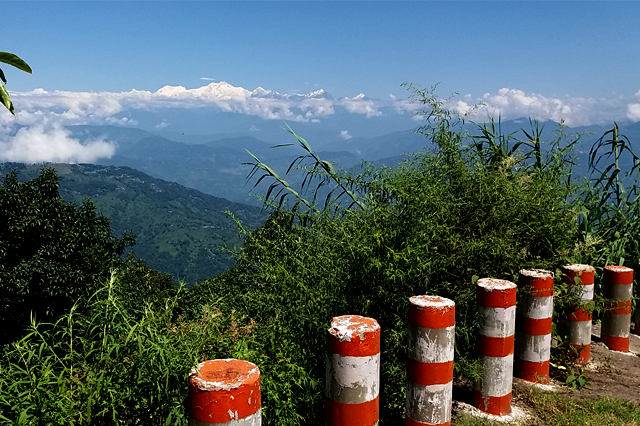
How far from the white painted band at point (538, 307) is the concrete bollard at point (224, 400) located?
2969 millimetres

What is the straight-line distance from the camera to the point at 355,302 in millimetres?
3867

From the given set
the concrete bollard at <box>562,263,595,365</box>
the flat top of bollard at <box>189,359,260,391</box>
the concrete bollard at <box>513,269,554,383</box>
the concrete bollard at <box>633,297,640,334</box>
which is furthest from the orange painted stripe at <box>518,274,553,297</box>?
the concrete bollard at <box>633,297,640,334</box>

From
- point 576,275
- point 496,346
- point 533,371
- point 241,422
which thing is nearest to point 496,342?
point 496,346

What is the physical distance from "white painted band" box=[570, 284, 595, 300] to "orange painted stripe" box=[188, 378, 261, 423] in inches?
158

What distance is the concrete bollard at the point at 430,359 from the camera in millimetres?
3232

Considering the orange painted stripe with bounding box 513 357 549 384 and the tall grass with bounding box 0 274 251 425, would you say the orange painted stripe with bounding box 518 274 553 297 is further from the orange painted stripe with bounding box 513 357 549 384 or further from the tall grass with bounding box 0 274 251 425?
the tall grass with bounding box 0 274 251 425

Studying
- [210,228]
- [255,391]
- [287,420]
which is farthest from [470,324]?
[210,228]

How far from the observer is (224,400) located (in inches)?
88.3

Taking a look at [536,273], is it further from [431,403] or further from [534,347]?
[431,403]

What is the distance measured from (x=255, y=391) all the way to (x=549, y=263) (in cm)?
364

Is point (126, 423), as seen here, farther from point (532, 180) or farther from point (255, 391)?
point (532, 180)

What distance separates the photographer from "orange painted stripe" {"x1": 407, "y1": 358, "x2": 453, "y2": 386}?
3.25 meters

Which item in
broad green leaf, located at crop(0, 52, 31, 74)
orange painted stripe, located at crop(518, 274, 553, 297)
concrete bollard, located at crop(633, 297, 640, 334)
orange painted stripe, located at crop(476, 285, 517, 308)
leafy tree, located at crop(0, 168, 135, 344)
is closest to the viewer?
broad green leaf, located at crop(0, 52, 31, 74)

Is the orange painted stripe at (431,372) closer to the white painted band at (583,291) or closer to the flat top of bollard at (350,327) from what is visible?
the flat top of bollard at (350,327)
